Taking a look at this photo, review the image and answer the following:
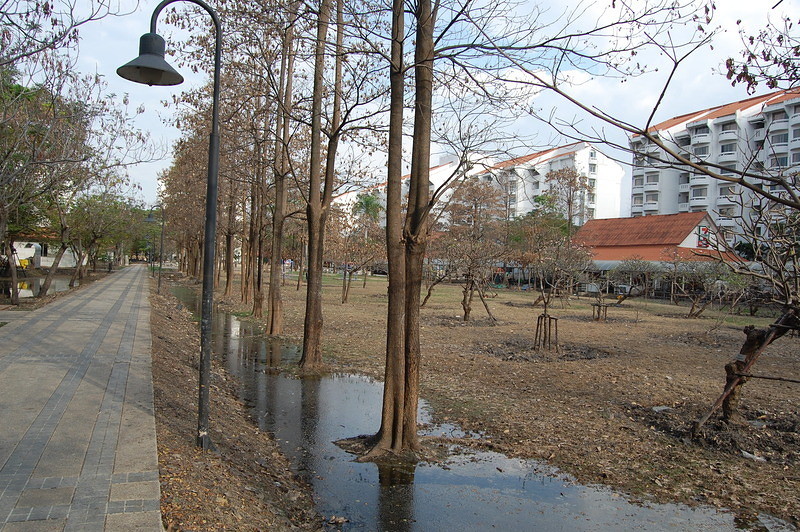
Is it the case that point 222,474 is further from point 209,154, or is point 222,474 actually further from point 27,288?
point 27,288

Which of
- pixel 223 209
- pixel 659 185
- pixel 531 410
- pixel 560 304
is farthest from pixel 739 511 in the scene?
pixel 659 185

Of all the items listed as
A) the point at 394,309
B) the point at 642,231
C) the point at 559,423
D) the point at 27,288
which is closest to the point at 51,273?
the point at 27,288

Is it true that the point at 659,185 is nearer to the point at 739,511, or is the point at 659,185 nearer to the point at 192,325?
the point at 192,325

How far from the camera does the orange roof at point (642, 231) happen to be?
46.0m

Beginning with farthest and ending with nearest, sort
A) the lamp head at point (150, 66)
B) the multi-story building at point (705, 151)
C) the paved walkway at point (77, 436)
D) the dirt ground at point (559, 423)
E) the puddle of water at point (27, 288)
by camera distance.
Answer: the multi-story building at point (705, 151)
the puddle of water at point (27, 288)
the lamp head at point (150, 66)
the dirt ground at point (559, 423)
the paved walkway at point (77, 436)

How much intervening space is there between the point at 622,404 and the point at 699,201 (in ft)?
205

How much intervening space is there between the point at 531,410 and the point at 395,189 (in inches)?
153

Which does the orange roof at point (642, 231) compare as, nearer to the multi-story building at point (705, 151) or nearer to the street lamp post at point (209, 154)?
the multi-story building at point (705, 151)

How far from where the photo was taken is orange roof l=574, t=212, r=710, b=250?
4599cm

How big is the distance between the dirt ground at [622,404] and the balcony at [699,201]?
1951 inches

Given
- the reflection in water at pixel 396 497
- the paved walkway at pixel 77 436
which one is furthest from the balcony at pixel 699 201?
the reflection in water at pixel 396 497

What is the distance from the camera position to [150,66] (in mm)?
5707

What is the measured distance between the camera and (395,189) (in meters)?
7.25

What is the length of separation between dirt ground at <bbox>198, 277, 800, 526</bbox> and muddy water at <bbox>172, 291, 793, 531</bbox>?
271 millimetres
